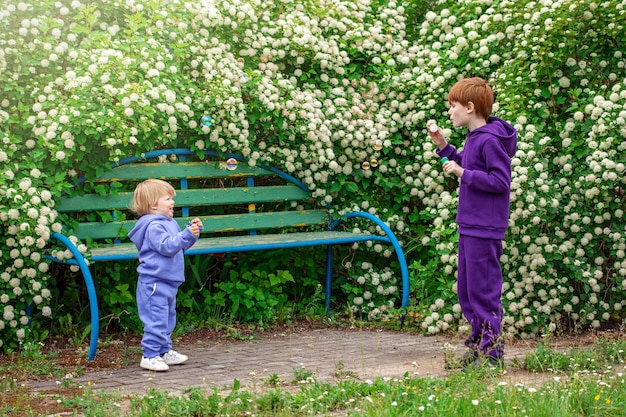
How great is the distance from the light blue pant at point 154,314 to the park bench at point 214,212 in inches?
12.1

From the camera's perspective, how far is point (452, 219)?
6.71 meters

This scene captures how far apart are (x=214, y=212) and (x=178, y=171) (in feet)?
2.10

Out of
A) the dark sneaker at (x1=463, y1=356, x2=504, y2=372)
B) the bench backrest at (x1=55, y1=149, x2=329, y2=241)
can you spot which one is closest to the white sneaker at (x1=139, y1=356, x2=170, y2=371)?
the bench backrest at (x1=55, y1=149, x2=329, y2=241)

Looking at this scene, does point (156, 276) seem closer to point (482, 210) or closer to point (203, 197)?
point (203, 197)

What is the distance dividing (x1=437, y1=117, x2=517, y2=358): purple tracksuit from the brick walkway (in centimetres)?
39

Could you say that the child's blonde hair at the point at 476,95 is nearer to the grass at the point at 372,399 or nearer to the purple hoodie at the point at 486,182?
the purple hoodie at the point at 486,182

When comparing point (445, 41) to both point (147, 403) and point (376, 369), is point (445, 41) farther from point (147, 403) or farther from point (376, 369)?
point (147, 403)

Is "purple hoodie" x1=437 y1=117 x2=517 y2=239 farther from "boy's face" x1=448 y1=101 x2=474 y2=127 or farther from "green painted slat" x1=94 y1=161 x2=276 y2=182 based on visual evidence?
"green painted slat" x1=94 y1=161 x2=276 y2=182

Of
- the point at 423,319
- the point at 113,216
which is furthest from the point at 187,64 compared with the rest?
the point at 423,319

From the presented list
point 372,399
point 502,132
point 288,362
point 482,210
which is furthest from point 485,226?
point 288,362

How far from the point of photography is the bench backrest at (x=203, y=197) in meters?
6.17

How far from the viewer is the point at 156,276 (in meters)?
5.33

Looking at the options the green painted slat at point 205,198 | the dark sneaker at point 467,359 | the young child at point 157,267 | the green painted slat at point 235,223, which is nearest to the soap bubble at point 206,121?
the green painted slat at point 205,198

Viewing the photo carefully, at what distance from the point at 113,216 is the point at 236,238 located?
93 cm
